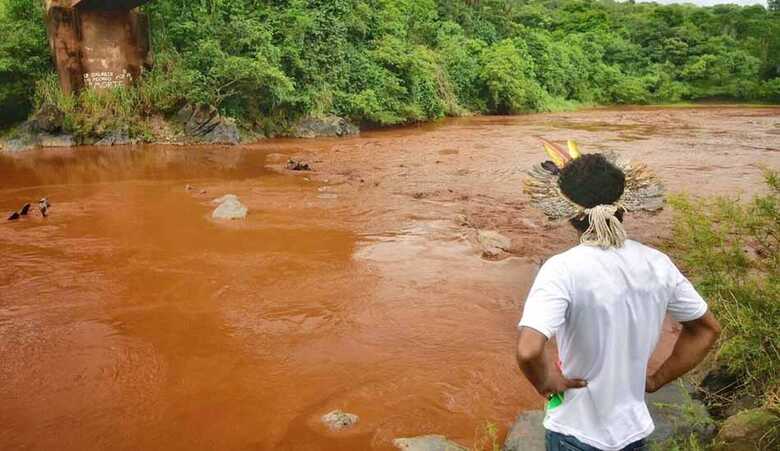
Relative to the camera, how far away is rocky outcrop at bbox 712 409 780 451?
8.90ft

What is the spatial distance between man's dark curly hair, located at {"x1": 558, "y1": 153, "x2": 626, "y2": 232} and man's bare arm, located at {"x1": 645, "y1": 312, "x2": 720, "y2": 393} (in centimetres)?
44

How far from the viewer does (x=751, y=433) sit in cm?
281

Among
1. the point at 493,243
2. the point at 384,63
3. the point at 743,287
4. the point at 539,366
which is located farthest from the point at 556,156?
the point at 384,63

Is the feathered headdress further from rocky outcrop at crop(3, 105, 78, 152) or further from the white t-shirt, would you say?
rocky outcrop at crop(3, 105, 78, 152)

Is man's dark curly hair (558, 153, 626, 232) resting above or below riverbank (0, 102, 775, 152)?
above

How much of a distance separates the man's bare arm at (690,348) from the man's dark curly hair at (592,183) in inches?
17.2

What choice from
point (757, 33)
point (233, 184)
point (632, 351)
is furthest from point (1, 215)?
point (757, 33)

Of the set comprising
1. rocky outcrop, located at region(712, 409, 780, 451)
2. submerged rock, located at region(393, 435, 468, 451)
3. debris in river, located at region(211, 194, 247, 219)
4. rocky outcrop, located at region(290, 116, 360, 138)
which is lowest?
rocky outcrop, located at region(290, 116, 360, 138)

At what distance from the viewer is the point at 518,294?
229 inches

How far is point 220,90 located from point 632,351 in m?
17.7

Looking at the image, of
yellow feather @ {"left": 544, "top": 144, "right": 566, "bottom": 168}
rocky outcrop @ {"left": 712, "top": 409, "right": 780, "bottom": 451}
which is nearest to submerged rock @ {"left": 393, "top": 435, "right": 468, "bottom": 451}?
rocky outcrop @ {"left": 712, "top": 409, "right": 780, "bottom": 451}

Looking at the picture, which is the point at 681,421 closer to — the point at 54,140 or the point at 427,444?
the point at 427,444

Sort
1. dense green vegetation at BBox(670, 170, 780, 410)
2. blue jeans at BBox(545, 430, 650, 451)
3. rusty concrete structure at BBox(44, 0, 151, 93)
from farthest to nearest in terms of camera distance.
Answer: rusty concrete structure at BBox(44, 0, 151, 93)
dense green vegetation at BBox(670, 170, 780, 410)
blue jeans at BBox(545, 430, 650, 451)

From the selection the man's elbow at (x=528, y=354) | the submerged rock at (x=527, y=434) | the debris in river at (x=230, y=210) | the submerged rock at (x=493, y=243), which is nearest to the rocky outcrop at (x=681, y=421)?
the submerged rock at (x=527, y=434)
